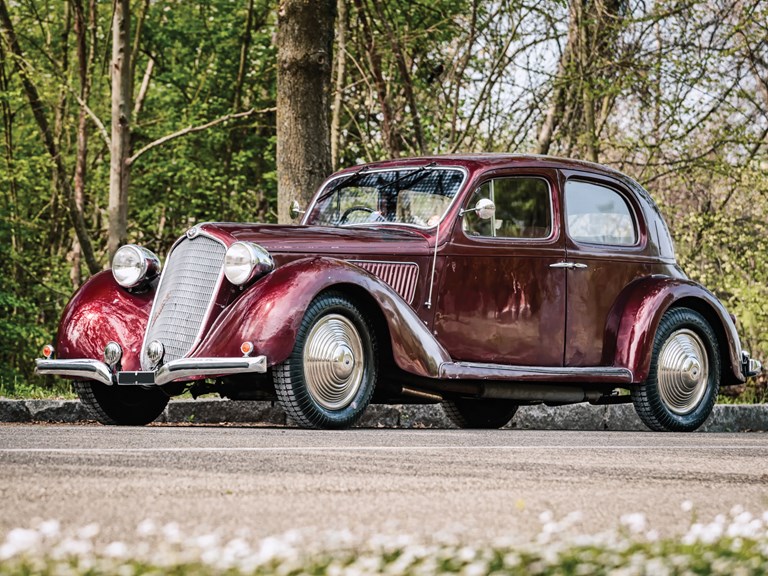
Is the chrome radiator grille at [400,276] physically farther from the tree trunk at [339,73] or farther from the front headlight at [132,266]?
the tree trunk at [339,73]

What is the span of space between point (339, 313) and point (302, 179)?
4.54 meters

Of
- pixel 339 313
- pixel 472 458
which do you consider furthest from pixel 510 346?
pixel 472 458

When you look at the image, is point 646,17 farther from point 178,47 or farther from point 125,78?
point 178,47

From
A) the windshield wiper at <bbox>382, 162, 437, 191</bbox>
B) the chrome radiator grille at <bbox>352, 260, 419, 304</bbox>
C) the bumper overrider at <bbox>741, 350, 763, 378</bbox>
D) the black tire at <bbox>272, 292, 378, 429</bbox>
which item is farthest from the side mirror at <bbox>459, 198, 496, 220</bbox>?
the bumper overrider at <bbox>741, 350, 763, 378</bbox>

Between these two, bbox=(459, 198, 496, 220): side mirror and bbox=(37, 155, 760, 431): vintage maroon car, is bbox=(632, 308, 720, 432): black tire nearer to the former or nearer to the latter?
bbox=(37, 155, 760, 431): vintage maroon car

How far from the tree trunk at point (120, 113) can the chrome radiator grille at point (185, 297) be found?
32.3 ft

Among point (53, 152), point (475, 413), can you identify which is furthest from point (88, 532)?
point (53, 152)

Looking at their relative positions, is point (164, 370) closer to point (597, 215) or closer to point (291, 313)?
point (291, 313)

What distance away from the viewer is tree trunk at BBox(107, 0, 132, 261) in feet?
56.9

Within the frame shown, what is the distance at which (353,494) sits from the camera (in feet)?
12.3

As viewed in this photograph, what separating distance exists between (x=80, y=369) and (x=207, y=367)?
1.09 m

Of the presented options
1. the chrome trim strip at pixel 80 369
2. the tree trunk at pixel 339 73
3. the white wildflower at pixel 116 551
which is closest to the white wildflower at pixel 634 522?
the white wildflower at pixel 116 551

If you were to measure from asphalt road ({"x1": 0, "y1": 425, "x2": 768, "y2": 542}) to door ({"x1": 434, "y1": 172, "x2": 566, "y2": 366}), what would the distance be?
76.3 inches

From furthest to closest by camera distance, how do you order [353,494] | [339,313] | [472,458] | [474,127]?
1. [474,127]
2. [339,313]
3. [472,458]
4. [353,494]
